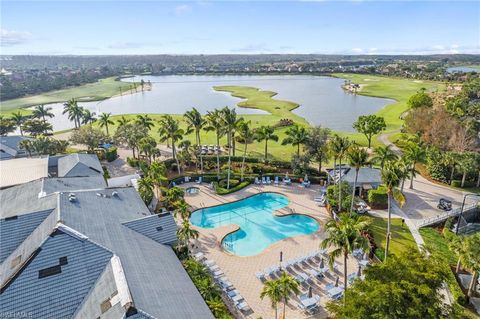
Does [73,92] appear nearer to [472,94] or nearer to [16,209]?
[16,209]

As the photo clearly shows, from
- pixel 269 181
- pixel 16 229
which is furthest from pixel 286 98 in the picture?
pixel 16 229

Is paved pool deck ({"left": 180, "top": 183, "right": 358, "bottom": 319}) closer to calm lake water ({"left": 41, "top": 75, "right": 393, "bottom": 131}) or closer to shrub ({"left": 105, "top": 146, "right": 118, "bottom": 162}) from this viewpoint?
shrub ({"left": 105, "top": 146, "right": 118, "bottom": 162})

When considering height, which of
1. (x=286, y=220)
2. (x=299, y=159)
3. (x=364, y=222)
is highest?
(x=364, y=222)

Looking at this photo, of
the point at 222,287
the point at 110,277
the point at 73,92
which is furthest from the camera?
the point at 73,92

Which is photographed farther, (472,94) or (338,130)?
(472,94)

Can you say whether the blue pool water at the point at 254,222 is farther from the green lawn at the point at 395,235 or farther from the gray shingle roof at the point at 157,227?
the gray shingle roof at the point at 157,227

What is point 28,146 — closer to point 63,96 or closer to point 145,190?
point 145,190

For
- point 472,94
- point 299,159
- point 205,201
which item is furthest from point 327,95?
point 205,201

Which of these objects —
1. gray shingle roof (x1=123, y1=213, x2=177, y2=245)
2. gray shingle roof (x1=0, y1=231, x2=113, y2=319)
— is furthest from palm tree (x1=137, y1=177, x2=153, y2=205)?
gray shingle roof (x1=0, y1=231, x2=113, y2=319)
